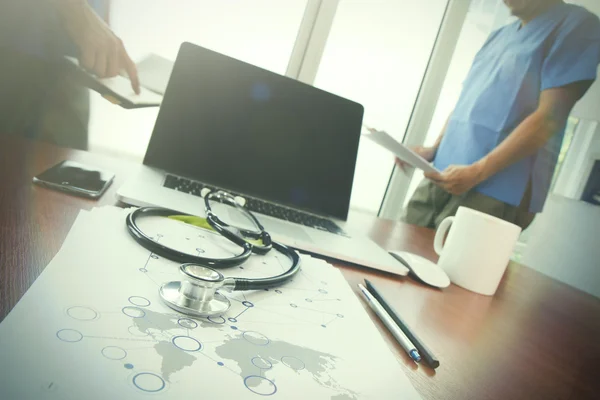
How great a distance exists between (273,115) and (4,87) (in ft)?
2.73

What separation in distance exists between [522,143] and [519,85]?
0.71 ft

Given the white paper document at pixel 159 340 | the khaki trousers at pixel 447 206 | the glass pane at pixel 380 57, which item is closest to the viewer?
the white paper document at pixel 159 340

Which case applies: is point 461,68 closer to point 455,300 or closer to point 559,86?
point 559,86

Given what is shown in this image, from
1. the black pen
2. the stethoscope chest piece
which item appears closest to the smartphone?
the stethoscope chest piece

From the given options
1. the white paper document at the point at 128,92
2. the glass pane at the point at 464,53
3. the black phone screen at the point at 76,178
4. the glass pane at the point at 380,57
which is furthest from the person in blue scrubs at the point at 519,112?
the black phone screen at the point at 76,178

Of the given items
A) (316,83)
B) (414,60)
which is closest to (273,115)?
(316,83)

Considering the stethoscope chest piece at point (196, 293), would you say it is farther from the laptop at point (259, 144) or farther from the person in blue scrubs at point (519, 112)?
the person in blue scrubs at point (519, 112)

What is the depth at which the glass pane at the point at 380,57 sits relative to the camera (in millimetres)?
1585

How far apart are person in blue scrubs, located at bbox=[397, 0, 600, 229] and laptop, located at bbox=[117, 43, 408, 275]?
577 mm

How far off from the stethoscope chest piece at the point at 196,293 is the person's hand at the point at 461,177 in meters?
1.12

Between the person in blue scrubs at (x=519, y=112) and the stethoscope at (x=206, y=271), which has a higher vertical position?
→ the person in blue scrubs at (x=519, y=112)

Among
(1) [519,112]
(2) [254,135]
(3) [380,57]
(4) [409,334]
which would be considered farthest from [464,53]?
(4) [409,334]

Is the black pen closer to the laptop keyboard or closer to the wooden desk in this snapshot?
the wooden desk

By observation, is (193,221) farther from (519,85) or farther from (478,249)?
(519,85)
